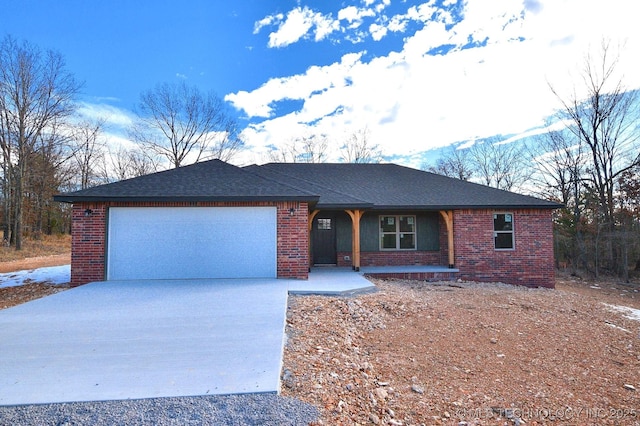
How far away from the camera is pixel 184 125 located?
77.3 feet

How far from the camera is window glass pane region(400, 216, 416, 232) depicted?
1140 cm

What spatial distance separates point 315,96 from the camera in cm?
1805

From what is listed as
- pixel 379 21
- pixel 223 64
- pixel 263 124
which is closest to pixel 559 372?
pixel 379 21

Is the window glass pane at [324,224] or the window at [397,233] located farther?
the window glass pane at [324,224]

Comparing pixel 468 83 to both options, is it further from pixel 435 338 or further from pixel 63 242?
pixel 63 242

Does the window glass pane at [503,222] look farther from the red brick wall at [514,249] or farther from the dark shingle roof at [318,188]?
the dark shingle roof at [318,188]

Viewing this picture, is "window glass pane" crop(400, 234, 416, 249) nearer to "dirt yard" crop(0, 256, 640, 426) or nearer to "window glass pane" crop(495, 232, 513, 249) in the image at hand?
"window glass pane" crop(495, 232, 513, 249)

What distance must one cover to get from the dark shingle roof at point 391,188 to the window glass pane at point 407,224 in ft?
3.09

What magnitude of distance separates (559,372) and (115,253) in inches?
355

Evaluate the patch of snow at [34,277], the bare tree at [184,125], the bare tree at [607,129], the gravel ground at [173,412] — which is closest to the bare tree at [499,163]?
the bare tree at [607,129]

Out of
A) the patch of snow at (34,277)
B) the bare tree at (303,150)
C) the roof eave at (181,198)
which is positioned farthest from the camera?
the bare tree at (303,150)

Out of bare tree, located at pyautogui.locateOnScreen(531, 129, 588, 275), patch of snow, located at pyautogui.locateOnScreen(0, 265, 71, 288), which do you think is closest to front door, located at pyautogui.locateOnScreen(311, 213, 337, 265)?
patch of snow, located at pyautogui.locateOnScreen(0, 265, 71, 288)

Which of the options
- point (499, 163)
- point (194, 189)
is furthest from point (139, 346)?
point (499, 163)

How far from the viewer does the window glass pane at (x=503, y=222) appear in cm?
Answer: 1043
